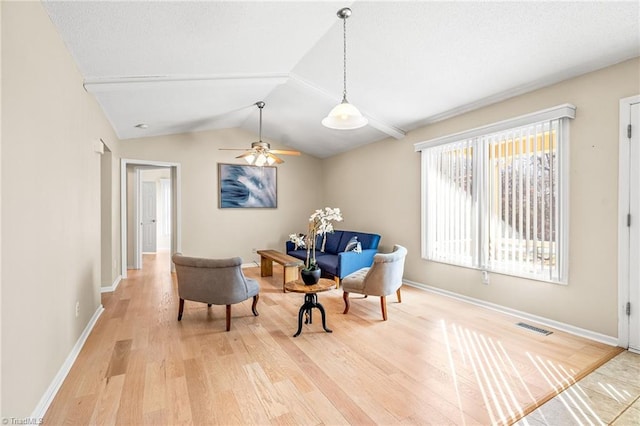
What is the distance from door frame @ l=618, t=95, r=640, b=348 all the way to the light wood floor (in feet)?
0.84

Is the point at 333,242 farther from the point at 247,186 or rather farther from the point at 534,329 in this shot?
the point at 534,329

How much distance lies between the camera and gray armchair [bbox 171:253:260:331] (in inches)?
122

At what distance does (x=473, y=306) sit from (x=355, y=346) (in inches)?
77.5

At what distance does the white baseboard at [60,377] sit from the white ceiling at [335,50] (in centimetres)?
233

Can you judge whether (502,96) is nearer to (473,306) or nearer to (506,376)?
(473,306)

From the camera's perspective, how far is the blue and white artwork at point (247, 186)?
6531mm

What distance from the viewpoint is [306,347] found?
9.21 feet

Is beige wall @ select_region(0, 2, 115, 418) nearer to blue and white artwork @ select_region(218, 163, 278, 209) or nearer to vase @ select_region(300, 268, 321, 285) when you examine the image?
vase @ select_region(300, 268, 321, 285)

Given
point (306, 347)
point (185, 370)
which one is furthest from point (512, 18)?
point (185, 370)

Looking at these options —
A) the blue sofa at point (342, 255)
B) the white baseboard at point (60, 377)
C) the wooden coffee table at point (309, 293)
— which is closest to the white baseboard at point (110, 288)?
the white baseboard at point (60, 377)

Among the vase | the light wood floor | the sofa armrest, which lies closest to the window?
the light wood floor

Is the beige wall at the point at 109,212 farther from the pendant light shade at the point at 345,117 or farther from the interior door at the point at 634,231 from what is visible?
the interior door at the point at 634,231

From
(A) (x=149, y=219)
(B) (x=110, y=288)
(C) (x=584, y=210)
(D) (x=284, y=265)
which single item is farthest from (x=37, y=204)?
(A) (x=149, y=219)

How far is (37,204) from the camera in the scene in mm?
1874
